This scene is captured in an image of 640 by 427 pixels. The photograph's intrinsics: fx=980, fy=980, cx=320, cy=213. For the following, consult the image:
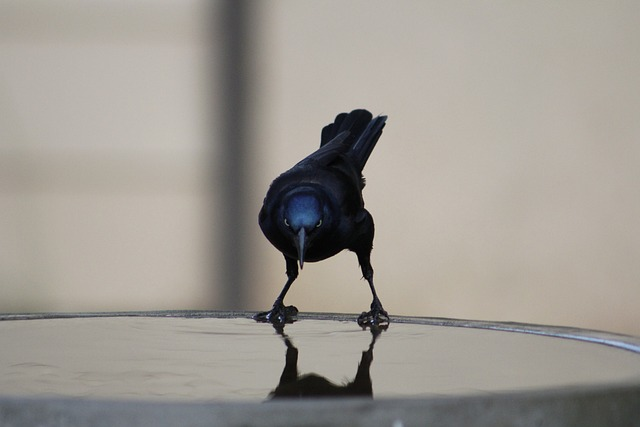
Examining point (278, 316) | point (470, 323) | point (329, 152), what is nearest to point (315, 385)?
point (470, 323)

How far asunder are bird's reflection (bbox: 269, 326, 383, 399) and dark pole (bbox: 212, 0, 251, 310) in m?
4.06

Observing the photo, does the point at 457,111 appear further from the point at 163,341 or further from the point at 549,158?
the point at 163,341

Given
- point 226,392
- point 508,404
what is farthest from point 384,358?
point 508,404

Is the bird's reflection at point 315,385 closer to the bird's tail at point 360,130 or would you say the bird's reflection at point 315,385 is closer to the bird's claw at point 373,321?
the bird's claw at point 373,321

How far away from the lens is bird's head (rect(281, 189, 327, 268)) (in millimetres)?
1822

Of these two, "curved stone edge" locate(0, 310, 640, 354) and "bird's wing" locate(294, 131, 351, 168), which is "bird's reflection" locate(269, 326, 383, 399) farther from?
"bird's wing" locate(294, 131, 351, 168)

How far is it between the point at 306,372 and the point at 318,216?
34.1 inches

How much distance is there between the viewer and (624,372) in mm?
888

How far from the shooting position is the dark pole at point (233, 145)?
5.14m

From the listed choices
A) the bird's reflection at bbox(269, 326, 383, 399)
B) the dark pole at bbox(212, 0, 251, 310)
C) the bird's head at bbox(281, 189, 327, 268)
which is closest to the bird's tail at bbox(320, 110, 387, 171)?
the bird's head at bbox(281, 189, 327, 268)

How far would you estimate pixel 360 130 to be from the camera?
246 cm

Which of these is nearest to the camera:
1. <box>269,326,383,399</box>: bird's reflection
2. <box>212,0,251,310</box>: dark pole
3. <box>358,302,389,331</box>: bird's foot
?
<box>269,326,383,399</box>: bird's reflection

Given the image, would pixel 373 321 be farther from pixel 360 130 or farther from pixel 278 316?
pixel 360 130

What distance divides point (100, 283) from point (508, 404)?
496 centimetres
